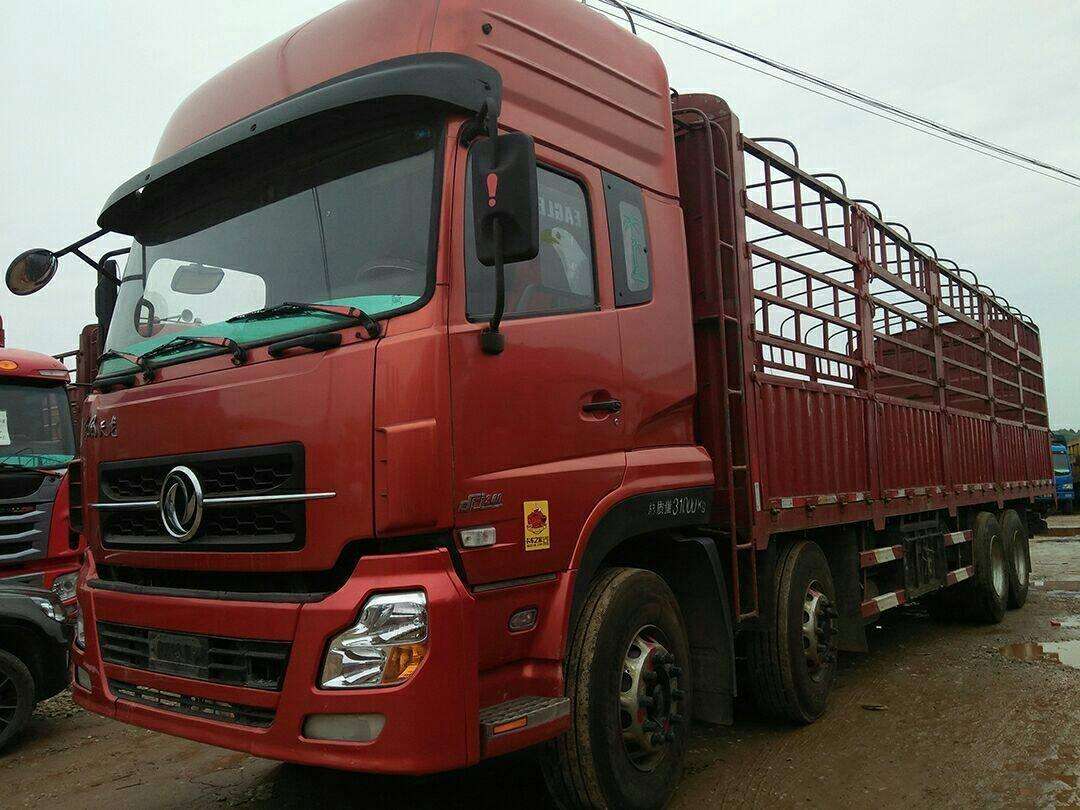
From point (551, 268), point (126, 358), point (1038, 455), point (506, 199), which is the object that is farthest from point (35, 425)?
point (1038, 455)

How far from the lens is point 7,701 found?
5.53 metres

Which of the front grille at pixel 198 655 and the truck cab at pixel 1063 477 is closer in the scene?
the front grille at pixel 198 655

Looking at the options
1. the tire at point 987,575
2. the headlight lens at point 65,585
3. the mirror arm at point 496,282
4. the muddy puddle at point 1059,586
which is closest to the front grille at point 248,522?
the mirror arm at point 496,282

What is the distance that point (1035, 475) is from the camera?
1077 cm

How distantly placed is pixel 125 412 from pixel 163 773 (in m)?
2.29

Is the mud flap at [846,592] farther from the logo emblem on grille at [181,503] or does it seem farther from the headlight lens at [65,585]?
the headlight lens at [65,585]

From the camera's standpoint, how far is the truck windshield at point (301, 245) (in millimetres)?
3172

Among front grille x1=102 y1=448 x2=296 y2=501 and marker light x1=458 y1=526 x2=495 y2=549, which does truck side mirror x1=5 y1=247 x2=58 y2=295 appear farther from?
marker light x1=458 y1=526 x2=495 y2=549

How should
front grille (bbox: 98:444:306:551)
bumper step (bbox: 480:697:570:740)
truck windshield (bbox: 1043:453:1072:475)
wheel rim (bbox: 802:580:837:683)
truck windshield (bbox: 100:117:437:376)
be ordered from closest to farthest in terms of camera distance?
bumper step (bbox: 480:697:570:740) < front grille (bbox: 98:444:306:551) < truck windshield (bbox: 100:117:437:376) < wheel rim (bbox: 802:580:837:683) < truck windshield (bbox: 1043:453:1072:475)

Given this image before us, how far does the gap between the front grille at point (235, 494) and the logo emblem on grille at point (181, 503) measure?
0.10ft

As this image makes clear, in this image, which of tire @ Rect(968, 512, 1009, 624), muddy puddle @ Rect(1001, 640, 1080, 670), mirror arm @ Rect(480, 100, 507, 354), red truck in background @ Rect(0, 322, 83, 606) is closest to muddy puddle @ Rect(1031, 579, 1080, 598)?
tire @ Rect(968, 512, 1009, 624)

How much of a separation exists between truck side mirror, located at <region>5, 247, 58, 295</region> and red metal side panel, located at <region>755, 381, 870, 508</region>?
11.7 ft

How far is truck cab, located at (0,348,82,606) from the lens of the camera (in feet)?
20.8

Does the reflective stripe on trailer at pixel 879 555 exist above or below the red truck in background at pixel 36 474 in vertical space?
below
